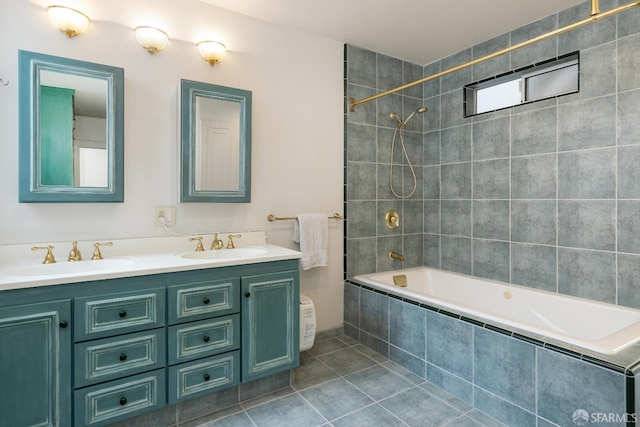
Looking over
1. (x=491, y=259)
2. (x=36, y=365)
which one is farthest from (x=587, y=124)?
(x=36, y=365)

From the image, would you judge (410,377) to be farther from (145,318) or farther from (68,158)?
(68,158)

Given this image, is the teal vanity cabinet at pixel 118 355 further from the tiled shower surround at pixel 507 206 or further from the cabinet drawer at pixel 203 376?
the tiled shower surround at pixel 507 206

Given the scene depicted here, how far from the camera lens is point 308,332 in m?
2.47

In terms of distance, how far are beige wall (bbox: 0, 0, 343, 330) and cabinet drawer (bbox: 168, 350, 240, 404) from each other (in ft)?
2.77

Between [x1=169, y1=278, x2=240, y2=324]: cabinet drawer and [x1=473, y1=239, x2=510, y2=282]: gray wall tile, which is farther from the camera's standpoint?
[x1=473, y1=239, x2=510, y2=282]: gray wall tile

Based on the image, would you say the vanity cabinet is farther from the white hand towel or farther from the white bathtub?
the white bathtub

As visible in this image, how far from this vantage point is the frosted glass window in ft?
8.05

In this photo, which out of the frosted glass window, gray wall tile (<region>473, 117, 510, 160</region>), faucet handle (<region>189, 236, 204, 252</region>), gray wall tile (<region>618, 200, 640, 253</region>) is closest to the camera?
gray wall tile (<region>618, 200, 640, 253</region>)

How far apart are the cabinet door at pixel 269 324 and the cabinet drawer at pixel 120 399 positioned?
46cm

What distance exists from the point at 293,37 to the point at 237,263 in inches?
73.2

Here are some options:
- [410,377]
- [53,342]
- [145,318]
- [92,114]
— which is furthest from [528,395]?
[92,114]

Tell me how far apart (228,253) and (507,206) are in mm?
2222

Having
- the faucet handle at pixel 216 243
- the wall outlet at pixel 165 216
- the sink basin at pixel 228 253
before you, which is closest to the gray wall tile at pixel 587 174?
the sink basin at pixel 228 253

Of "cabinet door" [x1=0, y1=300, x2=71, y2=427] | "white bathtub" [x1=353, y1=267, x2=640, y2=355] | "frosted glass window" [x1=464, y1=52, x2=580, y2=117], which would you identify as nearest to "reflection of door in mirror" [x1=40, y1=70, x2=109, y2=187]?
"cabinet door" [x1=0, y1=300, x2=71, y2=427]
